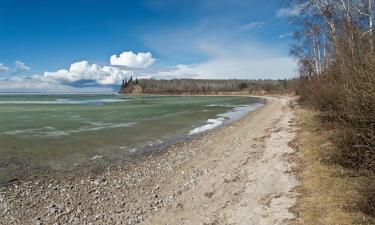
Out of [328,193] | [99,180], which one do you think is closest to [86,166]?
[99,180]

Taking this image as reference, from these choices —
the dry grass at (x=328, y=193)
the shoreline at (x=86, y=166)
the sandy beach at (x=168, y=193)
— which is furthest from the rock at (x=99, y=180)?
the dry grass at (x=328, y=193)

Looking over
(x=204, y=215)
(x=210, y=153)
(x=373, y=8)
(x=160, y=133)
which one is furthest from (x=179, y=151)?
(x=373, y=8)

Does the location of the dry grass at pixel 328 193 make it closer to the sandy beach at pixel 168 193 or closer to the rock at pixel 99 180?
the sandy beach at pixel 168 193

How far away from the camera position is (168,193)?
36.4ft

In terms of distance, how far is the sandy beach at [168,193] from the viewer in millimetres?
8930

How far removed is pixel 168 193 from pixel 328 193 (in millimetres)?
4861

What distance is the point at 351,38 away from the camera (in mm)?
11891

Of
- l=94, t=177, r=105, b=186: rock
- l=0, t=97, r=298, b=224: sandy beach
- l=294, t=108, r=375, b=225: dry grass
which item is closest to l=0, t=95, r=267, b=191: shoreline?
l=0, t=97, r=298, b=224: sandy beach

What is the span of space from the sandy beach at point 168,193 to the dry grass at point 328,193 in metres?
0.39

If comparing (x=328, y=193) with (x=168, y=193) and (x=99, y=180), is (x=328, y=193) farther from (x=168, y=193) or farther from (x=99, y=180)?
(x=99, y=180)

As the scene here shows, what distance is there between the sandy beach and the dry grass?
15.2 inches

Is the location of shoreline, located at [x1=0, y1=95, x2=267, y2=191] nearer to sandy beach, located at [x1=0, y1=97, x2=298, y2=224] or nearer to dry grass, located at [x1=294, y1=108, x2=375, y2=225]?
sandy beach, located at [x1=0, y1=97, x2=298, y2=224]

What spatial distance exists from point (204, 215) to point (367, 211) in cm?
379

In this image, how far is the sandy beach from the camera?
8930 millimetres
